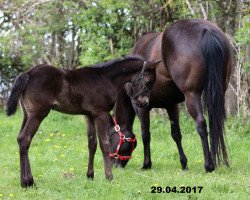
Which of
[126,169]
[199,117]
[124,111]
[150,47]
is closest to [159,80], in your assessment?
[150,47]

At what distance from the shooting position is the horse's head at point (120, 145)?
837cm

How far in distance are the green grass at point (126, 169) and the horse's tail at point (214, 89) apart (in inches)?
18.0

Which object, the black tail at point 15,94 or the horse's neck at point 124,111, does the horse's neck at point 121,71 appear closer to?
the black tail at point 15,94

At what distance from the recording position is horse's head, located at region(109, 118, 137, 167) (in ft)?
27.5

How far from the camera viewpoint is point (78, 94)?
267 inches

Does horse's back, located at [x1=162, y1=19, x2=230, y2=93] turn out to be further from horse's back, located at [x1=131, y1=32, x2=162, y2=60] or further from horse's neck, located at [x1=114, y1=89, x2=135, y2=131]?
horse's neck, located at [x1=114, y1=89, x2=135, y2=131]

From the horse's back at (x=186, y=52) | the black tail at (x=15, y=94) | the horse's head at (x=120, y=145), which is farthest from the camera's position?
the horse's head at (x=120, y=145)

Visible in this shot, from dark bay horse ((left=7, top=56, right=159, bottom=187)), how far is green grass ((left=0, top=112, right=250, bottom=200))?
42 cm

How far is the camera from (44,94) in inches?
256

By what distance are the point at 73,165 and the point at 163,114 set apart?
5.09 m

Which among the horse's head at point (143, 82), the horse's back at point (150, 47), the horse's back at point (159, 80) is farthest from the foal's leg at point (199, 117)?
the horse's back at point (150, 47)

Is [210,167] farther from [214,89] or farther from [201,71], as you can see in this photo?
[201,71]

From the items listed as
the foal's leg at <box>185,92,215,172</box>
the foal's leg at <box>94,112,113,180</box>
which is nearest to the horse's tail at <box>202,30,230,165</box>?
the foal's leg at <box>185,92,215,172</box>

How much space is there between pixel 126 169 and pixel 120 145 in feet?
1.32
